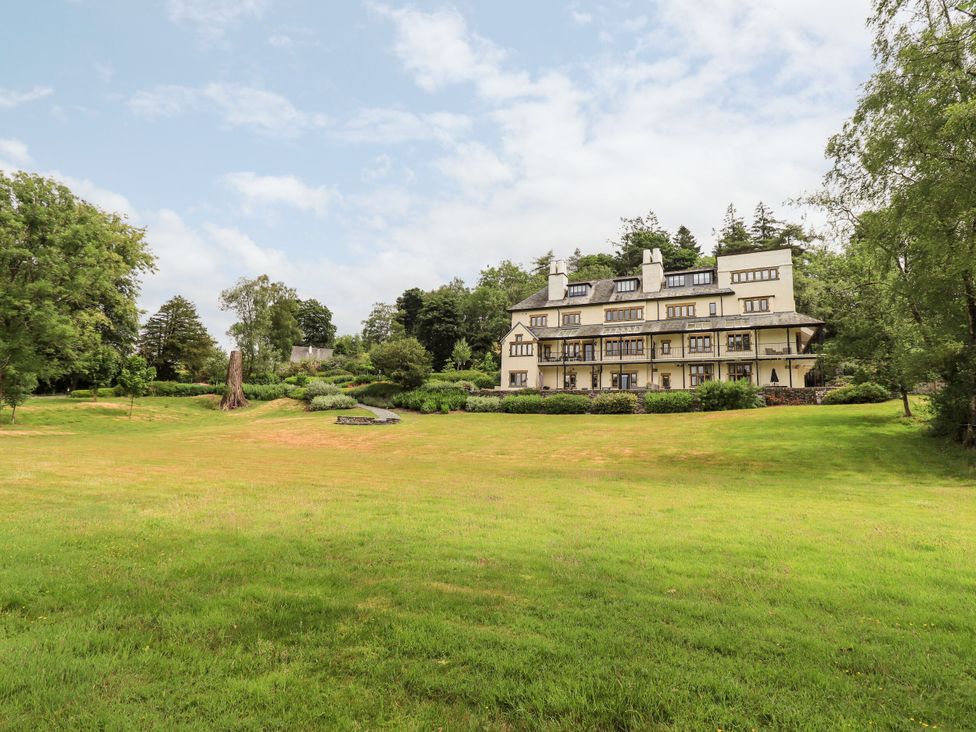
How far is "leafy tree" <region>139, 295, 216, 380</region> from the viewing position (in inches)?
2418

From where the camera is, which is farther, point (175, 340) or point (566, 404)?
point (175, 340)

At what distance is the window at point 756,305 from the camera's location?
46.8m

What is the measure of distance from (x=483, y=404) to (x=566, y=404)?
6859 millimetres

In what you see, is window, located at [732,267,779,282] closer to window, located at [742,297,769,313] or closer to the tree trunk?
window, located at [742,297,769,313]

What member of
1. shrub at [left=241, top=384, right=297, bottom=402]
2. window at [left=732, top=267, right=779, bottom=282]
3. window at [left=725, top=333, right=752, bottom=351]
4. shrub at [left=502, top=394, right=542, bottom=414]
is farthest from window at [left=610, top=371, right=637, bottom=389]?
shrub at [left=241, top=384, right=297, bottom=402]

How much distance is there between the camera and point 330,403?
141 feet

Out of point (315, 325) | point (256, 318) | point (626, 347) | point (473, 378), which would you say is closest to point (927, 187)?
point (626, 347)

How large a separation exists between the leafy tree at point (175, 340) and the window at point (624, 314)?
158 ft

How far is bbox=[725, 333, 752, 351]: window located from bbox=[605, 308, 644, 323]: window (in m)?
8.62

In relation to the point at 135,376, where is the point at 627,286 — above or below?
above

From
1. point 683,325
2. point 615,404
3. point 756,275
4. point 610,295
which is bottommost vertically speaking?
point 615,404

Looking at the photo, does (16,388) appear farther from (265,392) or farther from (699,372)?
(699,372)

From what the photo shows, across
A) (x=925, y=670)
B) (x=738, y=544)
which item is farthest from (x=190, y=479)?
(x=925, y=670)

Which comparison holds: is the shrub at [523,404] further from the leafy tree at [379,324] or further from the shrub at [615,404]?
the leafy tree at [379,324]
